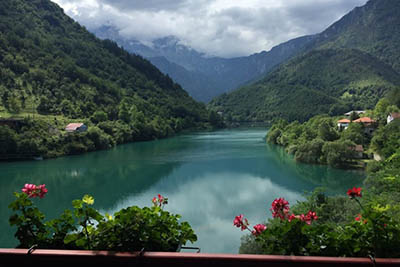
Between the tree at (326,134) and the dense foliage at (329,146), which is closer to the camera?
the dense foliage at (329,146)

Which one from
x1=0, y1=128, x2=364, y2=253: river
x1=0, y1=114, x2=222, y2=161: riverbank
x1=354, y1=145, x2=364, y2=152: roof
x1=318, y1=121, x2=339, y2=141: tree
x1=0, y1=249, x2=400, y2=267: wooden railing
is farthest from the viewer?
x1=0, y1=114, x2=222, y2=161: riverbank

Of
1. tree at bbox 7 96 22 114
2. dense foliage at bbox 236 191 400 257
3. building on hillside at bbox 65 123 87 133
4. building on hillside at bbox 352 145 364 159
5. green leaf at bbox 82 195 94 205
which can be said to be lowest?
building on hillside at bbox 352 145 364 159

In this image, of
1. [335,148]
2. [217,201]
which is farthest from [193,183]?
[335,148]

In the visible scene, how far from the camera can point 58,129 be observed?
188ft

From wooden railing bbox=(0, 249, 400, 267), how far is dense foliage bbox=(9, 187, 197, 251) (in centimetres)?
29

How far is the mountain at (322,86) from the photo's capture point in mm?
126562

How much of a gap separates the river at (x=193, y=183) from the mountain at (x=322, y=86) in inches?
3296

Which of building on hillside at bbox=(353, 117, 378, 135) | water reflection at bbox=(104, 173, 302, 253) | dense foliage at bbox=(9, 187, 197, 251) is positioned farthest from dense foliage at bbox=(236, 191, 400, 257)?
building on hillside at bbox=(353, 117, 378, 135)

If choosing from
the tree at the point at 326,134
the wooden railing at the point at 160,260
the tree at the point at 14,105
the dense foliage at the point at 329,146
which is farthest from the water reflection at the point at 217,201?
the tree at the point at 14,105

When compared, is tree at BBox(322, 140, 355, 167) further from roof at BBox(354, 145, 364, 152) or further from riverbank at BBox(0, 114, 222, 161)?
riverbank at BBox(0, 114, 222, 161)

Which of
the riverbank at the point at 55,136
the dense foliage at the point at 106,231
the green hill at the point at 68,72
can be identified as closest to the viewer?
the dense foliage at the point at 106,231

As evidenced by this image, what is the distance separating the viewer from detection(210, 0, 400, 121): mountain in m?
127

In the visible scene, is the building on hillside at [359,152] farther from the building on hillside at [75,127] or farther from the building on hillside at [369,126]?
the building on hillside at [75,127]

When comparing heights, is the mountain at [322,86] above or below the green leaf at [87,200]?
above
